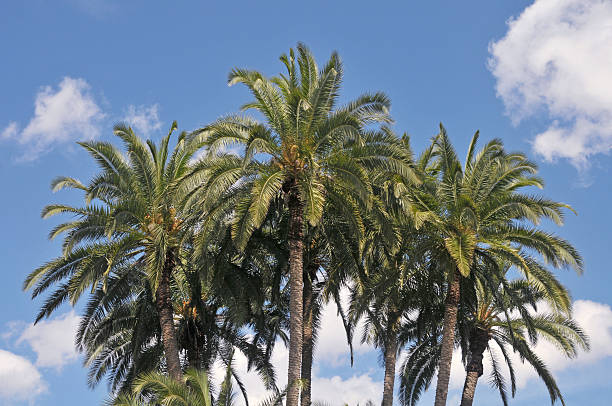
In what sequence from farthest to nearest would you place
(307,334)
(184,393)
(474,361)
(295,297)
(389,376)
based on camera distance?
(474,361) → (307,334) → (389,376) → (295,297) → (184,393)

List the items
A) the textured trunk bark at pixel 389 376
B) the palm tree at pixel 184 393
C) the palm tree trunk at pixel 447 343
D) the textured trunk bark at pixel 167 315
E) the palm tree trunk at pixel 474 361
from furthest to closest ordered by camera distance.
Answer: the palm tree trunk at pixel 474 361 < the textured trunk bark at pixel 389 376 < the textured trunk bark at pixel 167 315 < the palm tree trunk at pixel 447 343 < the palm tree at pixel 184 393

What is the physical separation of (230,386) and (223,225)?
5.32 m

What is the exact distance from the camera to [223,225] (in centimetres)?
2578

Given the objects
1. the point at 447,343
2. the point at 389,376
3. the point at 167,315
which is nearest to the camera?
the point at 447,343

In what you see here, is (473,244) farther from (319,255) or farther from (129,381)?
(129,381)

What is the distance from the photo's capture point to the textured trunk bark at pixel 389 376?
28.9 meters

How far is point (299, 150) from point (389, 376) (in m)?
9.92

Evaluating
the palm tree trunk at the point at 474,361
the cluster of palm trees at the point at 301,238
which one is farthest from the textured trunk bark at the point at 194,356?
the palm tree trunk at the point at 474,361

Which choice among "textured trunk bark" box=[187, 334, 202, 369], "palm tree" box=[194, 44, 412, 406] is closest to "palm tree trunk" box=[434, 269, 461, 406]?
"palm tree" box=[194, 44, 412, 406]

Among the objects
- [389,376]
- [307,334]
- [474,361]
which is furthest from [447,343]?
[307,334]

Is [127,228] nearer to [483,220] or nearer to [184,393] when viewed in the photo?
[184,393]

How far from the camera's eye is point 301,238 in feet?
83.1

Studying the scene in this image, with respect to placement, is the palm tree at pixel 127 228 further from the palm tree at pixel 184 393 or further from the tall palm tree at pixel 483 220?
the tall palm tree at pixel 483 220

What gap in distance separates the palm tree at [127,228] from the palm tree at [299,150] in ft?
7.36
